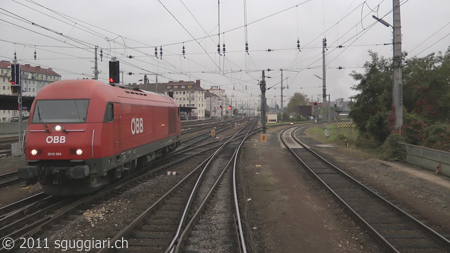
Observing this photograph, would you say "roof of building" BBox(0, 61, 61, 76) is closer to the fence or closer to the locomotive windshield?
the locomotive windshield

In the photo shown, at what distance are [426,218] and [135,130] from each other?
9.36 meters

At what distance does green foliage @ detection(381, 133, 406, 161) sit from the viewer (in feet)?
51.5

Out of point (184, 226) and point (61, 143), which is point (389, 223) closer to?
point (184, 226)

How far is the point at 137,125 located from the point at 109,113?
2312mm

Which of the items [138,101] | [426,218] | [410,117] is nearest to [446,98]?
[410,117]

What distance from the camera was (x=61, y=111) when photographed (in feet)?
26.8

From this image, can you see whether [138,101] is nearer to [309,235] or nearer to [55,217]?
[55,217]

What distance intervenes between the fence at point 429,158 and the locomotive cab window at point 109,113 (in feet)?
41.9

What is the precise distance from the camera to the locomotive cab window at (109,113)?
8.36 meters

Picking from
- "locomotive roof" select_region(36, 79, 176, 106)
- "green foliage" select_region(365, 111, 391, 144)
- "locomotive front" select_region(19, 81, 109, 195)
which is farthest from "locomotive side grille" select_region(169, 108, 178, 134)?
"green foliage" select_region(365, 111, 391, 144)

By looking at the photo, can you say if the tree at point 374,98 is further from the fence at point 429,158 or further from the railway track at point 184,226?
the railway track at point 184,226

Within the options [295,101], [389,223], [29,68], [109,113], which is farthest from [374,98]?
[29,68]

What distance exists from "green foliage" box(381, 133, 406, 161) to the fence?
442 mm

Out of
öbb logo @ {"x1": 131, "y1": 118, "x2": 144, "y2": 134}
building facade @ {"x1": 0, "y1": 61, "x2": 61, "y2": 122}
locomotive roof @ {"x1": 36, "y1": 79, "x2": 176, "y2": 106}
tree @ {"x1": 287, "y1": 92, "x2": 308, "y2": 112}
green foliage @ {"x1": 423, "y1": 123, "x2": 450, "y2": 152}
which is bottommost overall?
green foliage @ {"x1": 423, "y1": 123, "x2": 450, "y2": 152}
